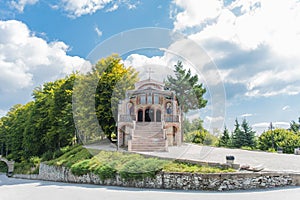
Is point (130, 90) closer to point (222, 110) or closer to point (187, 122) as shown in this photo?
point (187, 122)

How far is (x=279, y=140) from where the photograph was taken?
2134cm

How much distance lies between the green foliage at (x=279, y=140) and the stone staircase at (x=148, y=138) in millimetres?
10741

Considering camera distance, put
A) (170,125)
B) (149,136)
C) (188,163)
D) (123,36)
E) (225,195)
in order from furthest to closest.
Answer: (170,125)
(149,136)
(123,36)
(188,163)
(225,195)

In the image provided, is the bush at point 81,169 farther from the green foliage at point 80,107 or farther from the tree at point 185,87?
the tree at point 185,87

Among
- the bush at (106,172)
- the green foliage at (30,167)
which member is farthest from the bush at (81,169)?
the green foliage at (30,167)

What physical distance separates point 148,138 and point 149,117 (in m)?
4.25

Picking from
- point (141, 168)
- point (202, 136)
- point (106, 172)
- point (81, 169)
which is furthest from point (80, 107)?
point (141, 168)

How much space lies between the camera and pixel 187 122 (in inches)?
719

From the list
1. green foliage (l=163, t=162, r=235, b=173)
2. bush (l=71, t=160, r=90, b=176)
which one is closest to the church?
bush (l=71, t=160, r=90, b=176)

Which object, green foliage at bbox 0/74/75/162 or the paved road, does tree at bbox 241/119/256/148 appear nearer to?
the paved road

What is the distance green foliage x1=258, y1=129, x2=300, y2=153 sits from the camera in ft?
65.8

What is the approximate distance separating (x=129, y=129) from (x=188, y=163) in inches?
278

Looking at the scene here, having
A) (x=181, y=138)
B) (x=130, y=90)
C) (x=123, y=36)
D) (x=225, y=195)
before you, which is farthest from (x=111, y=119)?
(x=225, y=195)

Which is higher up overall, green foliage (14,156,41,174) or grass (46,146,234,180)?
grass (46,146,234,180)
